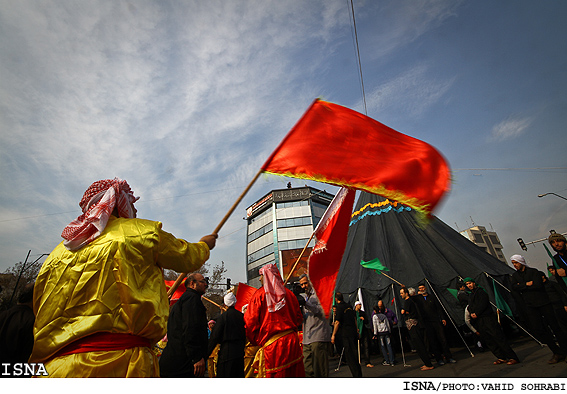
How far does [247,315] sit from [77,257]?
3.36m

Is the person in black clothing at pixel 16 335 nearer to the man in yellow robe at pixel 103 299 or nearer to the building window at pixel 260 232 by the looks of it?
the man in yellow robe at pixel 103 299

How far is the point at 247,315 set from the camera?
4.74 meters

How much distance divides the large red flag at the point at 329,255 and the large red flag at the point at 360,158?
0.96 meters

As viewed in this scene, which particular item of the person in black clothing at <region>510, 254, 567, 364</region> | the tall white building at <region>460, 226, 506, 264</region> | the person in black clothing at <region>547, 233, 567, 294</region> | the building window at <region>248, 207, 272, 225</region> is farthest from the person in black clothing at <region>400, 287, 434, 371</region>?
the tall white building at <region>460, 226, 506, 264</region>

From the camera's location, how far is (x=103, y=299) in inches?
65.9

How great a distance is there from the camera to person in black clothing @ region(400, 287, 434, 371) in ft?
21.9

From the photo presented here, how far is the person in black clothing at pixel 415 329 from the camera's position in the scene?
6.68m

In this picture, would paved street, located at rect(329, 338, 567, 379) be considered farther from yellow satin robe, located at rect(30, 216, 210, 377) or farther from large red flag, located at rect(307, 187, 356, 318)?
yellow satin robe, located at rect(30, 216, 210, 377)

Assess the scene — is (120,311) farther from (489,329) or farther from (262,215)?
(262,215)

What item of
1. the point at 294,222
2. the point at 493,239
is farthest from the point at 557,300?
the point at 493,239
